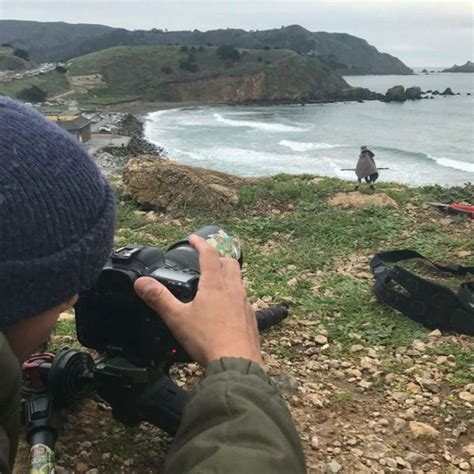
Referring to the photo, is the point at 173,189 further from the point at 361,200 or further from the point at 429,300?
the point at 429,300

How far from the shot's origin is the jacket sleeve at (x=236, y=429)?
1.07m

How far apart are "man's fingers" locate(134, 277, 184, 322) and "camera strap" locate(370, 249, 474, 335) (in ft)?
9.82

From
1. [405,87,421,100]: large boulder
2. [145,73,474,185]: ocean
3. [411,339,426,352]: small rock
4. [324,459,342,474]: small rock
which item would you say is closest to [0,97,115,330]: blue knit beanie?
[324,459,342,474]: small rock

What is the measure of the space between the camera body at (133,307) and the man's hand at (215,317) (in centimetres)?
33

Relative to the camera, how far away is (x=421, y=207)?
7.58m

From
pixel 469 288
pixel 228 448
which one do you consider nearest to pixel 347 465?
pixel 228 448

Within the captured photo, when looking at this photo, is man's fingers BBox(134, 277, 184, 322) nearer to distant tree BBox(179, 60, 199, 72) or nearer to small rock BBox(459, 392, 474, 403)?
small rock BBox(459, 392, 474, 403)

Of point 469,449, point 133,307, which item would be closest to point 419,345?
point 469,449

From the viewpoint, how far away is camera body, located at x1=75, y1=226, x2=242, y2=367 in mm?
1924

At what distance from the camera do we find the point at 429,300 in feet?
13.5

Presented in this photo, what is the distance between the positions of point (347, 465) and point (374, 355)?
1.19m

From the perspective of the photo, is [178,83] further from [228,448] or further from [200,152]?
[228,448]

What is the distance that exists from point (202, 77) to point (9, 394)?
92689 millimetres

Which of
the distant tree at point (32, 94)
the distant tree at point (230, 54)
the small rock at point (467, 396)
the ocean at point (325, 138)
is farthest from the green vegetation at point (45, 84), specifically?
the small rock at point (467, 396)
